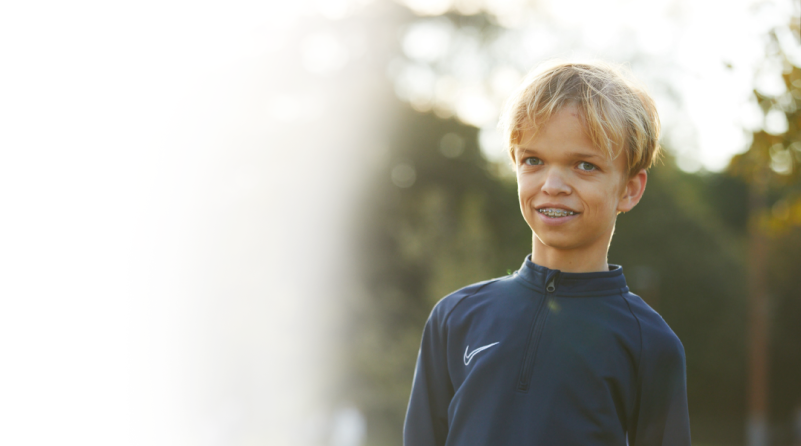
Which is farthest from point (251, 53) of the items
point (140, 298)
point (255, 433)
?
point (255, 433)

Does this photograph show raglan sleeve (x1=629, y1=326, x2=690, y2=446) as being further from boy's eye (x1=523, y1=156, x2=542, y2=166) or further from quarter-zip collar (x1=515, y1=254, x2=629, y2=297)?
boy's eye (x1=523, y1=156, x2=542, y2=166)

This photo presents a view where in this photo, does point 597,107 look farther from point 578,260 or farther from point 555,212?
point 578,260

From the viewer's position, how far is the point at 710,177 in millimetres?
31375

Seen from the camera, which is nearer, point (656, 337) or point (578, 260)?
point (656, 337)

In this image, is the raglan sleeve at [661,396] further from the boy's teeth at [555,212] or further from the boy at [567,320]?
the boy's teeth at [555,212]

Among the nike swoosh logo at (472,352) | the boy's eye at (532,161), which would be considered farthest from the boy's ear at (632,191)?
the nike swoosh logo at (472,352)

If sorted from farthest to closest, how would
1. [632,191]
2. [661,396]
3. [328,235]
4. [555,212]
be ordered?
[328,235], [632,191], [555,212], [661,396]

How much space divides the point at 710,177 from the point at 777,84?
30.6 m

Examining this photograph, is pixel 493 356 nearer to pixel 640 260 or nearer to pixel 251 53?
pixel 251 53

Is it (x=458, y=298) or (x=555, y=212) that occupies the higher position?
(x=555, y=212)

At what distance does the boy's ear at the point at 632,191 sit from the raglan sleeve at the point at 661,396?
0.38 metres

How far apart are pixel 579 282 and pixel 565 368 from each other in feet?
0.85

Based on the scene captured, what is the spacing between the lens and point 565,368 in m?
1.69

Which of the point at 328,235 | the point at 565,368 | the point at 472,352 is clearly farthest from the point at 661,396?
the point at 328,235
